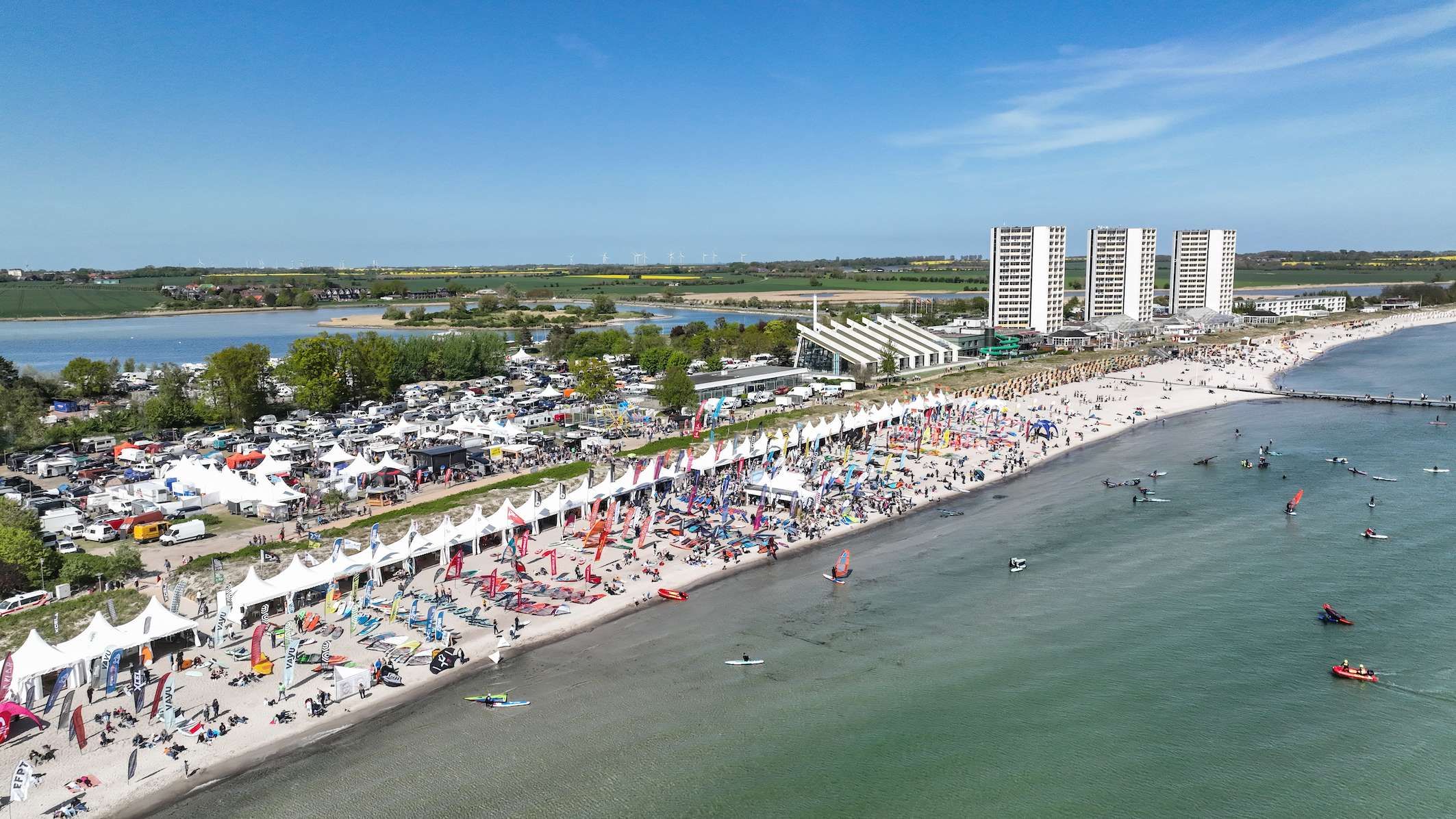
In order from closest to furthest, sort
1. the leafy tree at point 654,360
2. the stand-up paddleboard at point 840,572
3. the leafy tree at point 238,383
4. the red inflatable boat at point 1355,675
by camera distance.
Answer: the red inflatable boat at point 1355,675 < the stand-up paddleboard at point 840,572 < the leafy tree at point 238,383 < the leafy tree at point 654,360

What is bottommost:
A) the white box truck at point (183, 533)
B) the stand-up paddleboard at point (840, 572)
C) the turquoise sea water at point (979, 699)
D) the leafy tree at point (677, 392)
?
the turquoise sea water at point (979, 699)

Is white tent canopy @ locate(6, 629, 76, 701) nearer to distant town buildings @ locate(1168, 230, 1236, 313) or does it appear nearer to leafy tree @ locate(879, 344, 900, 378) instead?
leafy tree @ locate(879, 344, 900, 378)

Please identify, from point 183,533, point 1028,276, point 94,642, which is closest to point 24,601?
point 94,642

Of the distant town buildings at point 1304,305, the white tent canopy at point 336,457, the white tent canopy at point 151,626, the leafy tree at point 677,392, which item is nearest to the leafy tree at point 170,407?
the white tent canopy at point 336,457

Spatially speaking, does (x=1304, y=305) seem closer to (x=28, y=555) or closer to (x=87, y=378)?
(x=87, y=378)

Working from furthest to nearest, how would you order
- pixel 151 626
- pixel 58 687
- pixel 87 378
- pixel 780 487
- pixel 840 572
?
pixel 87 378, pixel 780 487, pixel 840 572, pixel 151 626, pixel 58 687

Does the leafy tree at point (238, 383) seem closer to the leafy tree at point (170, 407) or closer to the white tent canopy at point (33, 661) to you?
the leafy tree at point (170, 407)

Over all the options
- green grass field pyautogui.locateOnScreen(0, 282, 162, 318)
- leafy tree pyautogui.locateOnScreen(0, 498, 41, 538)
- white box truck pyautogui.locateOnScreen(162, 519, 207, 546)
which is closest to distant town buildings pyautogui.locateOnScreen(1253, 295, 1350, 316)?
white box truck pyautogui.locateOnScreen(162, 519, 207, 546)
